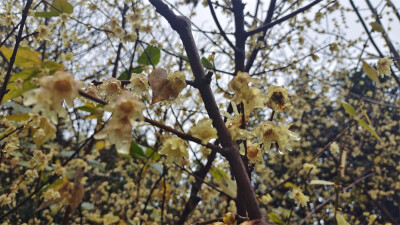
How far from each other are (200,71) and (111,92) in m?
0.26

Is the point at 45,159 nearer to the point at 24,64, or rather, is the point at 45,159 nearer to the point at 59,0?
the point at 59,0

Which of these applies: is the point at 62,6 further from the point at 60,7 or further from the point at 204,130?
the point at 204,130

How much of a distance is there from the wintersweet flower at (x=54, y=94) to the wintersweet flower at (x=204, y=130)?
0.65 feet

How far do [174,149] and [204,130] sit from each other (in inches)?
4.8

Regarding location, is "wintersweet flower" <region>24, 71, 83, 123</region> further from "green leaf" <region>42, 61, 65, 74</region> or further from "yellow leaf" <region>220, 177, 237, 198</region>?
"yellow leaf" <region>220, 177, 237, 198</region>

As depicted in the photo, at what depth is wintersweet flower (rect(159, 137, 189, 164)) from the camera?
0.57 m

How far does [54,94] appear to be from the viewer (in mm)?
477

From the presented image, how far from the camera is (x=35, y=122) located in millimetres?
745

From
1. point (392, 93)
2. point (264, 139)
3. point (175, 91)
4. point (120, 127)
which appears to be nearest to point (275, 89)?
point (264, 139)

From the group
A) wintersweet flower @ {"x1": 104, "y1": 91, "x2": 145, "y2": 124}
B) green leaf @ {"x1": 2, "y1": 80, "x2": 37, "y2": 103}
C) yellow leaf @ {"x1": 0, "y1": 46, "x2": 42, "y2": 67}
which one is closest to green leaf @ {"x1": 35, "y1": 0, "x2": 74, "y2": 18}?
green leaf @ {"x1": 2, "y1": 80, "x2": 37, "y2": 103}

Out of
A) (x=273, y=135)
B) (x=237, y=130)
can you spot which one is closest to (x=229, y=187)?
(x=273, y=135)

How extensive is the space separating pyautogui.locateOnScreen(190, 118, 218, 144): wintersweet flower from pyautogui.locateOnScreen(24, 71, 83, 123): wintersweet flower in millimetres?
199

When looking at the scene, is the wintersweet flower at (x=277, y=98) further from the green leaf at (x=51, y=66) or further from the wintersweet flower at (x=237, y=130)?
the green leaf at (x=51, y=66)

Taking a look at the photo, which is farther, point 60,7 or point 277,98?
point 60,7
